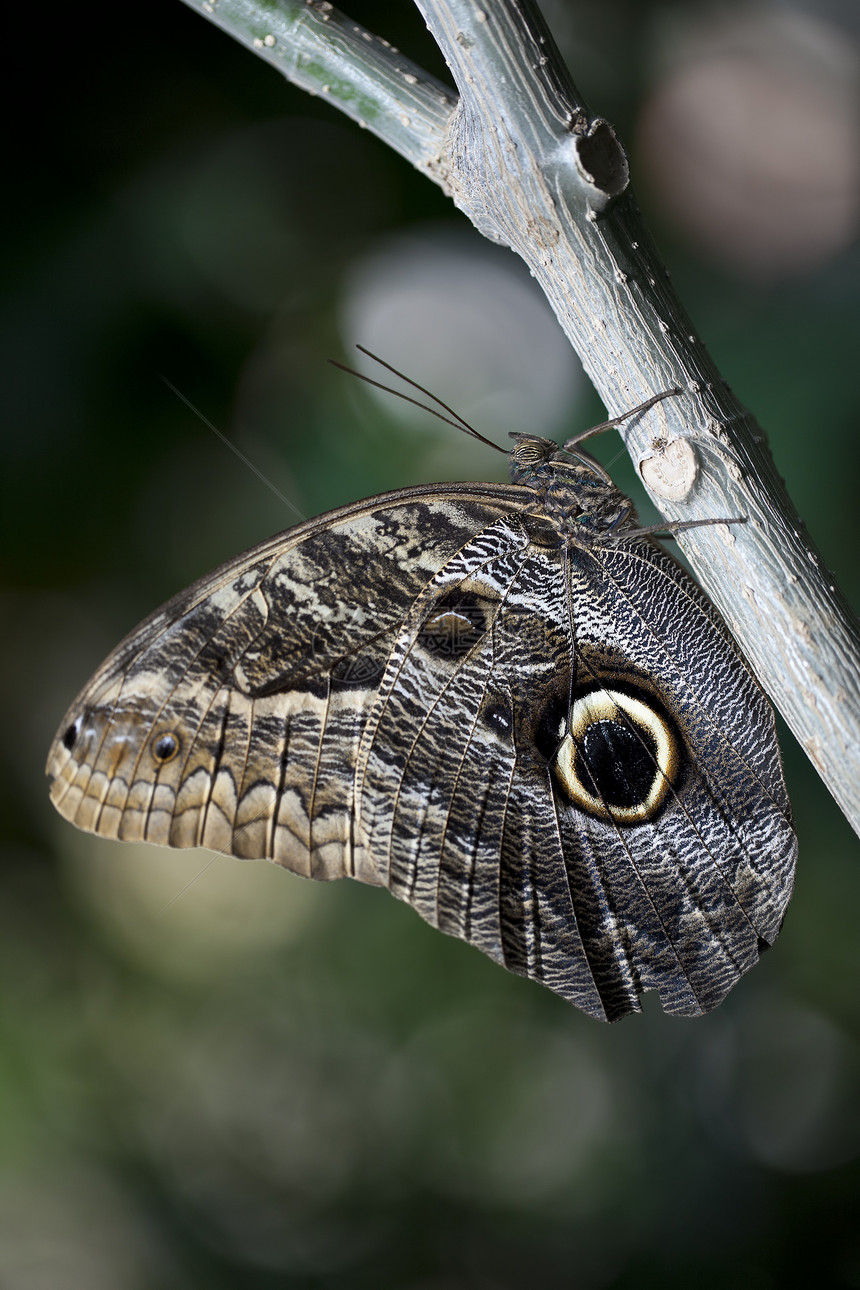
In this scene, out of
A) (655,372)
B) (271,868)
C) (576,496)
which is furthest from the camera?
(271,868)

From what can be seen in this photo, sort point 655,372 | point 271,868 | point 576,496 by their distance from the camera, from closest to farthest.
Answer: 1. point 655,372
2. point 576,496
3. point 271,868

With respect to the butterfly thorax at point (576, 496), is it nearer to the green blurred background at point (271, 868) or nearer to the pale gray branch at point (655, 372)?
the pale gray branch at point (655, 372)

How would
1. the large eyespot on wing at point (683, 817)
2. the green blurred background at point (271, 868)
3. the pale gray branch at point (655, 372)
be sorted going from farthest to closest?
the green blurred background at point (271, 868) < the large eyespot on wing at point (683, 817) < the pale gray branch at point (655, 372)

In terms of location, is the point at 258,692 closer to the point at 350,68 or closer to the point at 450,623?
the point at 450,623

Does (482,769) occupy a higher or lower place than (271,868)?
higher

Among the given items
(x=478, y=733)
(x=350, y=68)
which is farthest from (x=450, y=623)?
(x=350, y=68)

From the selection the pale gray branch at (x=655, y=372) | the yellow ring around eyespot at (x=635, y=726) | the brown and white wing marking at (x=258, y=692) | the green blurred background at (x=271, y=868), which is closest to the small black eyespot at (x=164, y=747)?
the brown and white wing marking at (x=258, y=692)

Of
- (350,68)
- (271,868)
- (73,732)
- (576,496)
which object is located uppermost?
(350,68)
